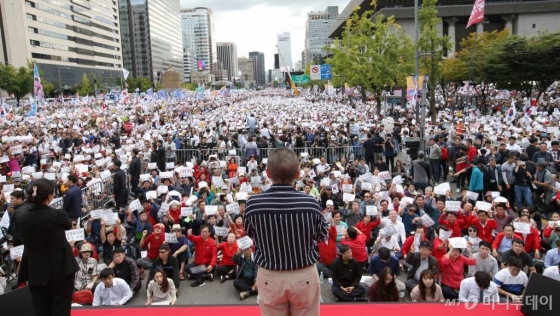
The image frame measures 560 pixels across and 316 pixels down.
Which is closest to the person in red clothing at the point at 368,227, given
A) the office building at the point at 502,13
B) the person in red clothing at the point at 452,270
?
the person in red clothing at the point at 452,270

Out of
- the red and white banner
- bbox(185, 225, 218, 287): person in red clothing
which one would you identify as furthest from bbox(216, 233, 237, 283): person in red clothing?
the red and white banner

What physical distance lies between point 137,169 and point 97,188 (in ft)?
4.36

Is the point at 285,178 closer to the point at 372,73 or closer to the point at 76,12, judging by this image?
the point at 372,73

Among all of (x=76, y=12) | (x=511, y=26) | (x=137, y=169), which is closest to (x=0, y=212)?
(x=137, y=169)

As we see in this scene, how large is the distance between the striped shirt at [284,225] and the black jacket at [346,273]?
14.5ft

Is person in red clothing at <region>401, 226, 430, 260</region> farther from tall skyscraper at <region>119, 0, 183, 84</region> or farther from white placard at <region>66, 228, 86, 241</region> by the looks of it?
tall skyscraper at <region>119, 0, 183, 84</region>

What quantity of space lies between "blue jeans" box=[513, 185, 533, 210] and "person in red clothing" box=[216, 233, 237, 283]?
→ 7.23 meters

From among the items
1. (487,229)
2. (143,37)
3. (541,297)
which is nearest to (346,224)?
(487,229)

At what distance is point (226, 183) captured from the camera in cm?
1232

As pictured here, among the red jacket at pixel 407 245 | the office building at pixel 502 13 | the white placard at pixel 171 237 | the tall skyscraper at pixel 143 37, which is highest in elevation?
the tall skyscraper at pixel 143 37

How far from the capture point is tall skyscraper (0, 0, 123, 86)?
72000 mm

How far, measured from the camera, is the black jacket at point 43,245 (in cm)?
352

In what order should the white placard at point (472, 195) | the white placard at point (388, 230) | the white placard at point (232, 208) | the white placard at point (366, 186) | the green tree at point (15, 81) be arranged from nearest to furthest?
the white placard at point (388, 230)
the white placard at point (232, 208)
the white placard at point (472, 195)
the white placard at point (366, 186)
the green tree at point (15, 81)

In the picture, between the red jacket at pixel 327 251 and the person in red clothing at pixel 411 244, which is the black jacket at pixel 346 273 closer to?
the red jacket at pixel 327 251
